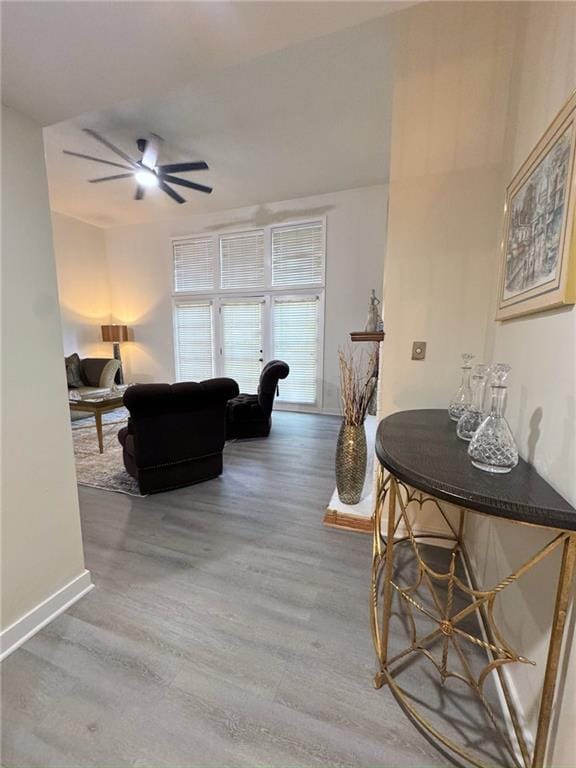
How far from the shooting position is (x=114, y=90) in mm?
1193

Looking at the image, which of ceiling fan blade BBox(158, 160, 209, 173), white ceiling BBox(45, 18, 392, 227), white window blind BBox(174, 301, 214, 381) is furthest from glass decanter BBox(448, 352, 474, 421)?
white window blind BBox(174, 301, 214, 381)

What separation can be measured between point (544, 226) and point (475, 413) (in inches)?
26.9

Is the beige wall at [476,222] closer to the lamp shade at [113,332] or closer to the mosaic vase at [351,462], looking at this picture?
the mosaic vase at [351,462]

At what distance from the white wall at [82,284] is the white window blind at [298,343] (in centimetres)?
359

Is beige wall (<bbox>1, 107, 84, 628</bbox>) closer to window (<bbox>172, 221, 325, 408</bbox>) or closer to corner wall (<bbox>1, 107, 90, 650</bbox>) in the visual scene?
corner wall (<bbox>1, 107, 90, 650</bbox>)

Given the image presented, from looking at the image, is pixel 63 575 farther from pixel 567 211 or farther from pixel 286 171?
pixel 286 171

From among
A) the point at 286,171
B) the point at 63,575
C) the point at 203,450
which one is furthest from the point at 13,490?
the point at 286,171

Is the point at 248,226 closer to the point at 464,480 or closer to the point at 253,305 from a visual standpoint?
the point at 253,305

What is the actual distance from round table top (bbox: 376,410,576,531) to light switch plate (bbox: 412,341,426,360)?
2.16ft

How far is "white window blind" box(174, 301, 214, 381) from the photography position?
19.0 feet

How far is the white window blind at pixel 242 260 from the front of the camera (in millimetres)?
5211

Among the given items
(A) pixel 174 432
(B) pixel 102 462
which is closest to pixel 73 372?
(B) pixel 102 462

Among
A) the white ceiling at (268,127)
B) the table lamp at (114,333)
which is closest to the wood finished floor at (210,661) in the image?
the white ceiling at (268,127)

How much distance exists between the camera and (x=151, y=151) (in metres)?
3.19
